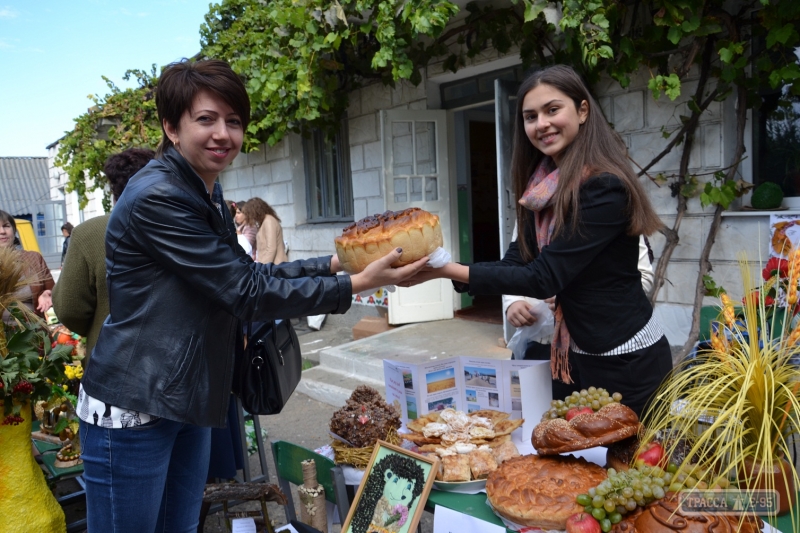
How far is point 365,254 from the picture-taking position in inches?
73.1

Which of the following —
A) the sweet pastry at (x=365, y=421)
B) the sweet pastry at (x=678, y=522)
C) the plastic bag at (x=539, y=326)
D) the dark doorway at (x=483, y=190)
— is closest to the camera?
the sweet pastry at (x=678, y=522)

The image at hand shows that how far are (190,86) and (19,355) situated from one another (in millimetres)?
1474

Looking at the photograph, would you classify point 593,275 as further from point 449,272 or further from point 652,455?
point 652,455

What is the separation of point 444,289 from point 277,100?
2.93m

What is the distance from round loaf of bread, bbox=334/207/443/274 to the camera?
183 centimetres

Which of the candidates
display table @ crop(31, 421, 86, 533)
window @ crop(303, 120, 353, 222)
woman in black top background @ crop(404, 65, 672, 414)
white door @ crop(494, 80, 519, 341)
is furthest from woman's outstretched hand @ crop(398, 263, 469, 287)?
window @ crop(303, 120, 353, 222)

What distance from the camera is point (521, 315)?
7.34 feet

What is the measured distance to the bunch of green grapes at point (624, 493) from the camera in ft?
4.13

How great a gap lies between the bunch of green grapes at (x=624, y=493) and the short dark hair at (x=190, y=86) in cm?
138

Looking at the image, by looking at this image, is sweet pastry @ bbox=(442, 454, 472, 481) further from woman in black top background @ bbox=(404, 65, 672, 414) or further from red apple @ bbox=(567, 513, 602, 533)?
woman in black top background @ bbox=(404, 65, 672, 414)

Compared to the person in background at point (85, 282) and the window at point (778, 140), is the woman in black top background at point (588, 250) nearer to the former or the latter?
the person in background at point (85, 282)

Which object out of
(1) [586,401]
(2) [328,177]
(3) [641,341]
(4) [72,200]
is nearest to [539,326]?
(3) [641,341]

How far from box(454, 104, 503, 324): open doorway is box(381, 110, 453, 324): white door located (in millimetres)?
394

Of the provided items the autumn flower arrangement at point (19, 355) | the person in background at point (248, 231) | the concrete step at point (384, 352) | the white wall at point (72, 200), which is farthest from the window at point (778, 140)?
the white wall at point (72, 200)
